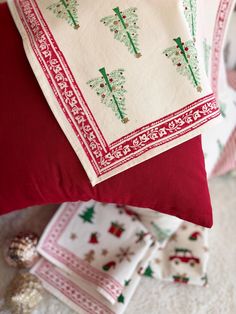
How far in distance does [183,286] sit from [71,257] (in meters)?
0.27

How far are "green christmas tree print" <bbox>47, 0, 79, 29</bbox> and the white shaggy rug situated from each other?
1.54ft

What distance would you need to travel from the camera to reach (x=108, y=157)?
603mm

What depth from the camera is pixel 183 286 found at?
2.71ft

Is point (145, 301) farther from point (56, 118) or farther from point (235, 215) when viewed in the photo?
point (56, 118)

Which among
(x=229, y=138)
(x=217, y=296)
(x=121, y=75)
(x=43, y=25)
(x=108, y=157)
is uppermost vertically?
(x=43, y=25)

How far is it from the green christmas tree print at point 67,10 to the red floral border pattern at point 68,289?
0.53m

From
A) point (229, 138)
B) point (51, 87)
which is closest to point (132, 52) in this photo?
point (51, 87)

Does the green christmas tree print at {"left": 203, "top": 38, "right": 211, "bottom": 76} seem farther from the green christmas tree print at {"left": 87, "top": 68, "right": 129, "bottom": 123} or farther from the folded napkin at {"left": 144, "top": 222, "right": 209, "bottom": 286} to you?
the folded napkin at {"left": 144, "top": 222, "right": 209, "bottom": 286}

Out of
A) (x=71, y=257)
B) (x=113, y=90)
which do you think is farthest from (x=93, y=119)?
(x=71, y=257)

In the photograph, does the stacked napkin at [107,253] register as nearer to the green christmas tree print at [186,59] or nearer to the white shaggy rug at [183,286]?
the white shaggy rug at [183,286]

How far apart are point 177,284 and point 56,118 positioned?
49cm

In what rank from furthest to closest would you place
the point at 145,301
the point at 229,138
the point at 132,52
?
the point at 229,138
the point at 145,301
the point at 132,52

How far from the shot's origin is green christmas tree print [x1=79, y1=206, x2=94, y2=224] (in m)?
0.87

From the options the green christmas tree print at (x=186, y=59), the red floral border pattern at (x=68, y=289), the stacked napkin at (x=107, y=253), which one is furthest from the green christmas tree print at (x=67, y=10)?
the red floral border pattern at (x=68, y=289)
